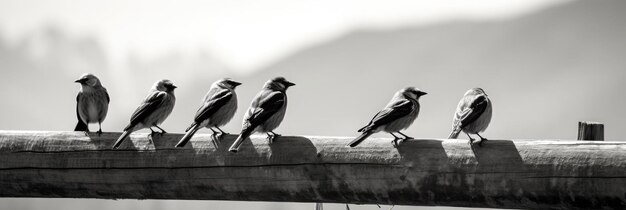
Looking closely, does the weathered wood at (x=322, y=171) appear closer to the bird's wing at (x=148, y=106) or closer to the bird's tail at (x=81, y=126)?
the bird's wing at (x=148, y=106)

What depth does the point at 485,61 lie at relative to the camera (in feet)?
453

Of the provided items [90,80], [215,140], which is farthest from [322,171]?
[90,80]

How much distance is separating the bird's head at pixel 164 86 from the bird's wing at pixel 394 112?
198 cm

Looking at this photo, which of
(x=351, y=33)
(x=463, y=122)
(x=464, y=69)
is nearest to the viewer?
(x=463, y=122)

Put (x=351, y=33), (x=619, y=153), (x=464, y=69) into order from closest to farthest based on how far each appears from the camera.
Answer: (x=619, y=153) < (x=464, y=69) < (x=351, y=33)

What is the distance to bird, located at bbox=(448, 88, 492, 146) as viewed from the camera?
22.8 feet

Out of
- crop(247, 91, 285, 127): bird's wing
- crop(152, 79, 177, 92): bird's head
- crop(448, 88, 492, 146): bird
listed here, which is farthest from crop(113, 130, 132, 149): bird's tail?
crop(448, 88, 492, 146): bird

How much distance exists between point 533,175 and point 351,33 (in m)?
158

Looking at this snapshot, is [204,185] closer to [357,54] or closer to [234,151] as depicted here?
[234,151]

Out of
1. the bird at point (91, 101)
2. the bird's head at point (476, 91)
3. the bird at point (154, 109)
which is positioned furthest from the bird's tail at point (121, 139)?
the bird's head at point (476, 91)

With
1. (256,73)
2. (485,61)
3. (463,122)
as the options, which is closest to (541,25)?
(485,61)

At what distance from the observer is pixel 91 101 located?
8.47 m

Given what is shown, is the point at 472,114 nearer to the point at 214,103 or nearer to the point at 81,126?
the point at 214,103

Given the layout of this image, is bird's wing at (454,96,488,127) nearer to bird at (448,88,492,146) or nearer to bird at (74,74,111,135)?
bird at (448,88,492,146)
